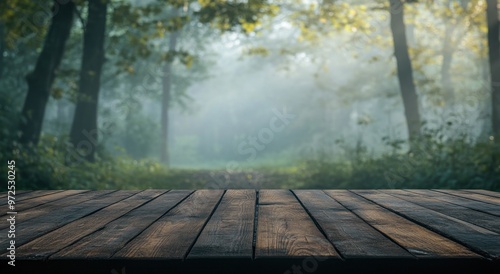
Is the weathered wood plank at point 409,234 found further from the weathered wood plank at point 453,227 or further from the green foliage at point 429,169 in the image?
the green foliage at point 429,169

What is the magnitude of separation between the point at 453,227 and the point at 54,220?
1855 millimetres

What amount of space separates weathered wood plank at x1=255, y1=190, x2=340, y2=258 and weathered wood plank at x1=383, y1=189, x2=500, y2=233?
0.76 metres

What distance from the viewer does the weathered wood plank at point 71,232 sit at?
5.87 ft

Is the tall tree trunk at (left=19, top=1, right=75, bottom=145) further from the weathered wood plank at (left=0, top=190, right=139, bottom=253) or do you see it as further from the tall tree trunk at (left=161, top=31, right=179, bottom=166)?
the tall tree trunk at (left=161, top=31, right=179, bottom=166)

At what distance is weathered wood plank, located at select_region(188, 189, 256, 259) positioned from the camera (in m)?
1.75

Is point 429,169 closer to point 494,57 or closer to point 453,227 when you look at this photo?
point 494,57

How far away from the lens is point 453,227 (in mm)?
2252

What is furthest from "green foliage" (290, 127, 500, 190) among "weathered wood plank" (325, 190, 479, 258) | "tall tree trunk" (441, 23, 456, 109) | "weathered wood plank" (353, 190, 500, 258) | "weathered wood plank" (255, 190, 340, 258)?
"tall tree trunk" (441, 23, 456, 109)

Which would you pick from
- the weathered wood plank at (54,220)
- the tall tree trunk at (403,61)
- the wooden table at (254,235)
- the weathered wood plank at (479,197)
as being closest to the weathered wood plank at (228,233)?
the wooden table at (254,235)

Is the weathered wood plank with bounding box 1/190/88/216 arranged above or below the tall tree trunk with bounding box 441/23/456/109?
below

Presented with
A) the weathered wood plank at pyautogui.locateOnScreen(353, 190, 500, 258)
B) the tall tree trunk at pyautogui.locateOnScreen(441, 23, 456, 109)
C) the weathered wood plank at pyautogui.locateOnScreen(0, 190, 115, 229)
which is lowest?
the weathered wood plank at pyautogui.locateOnScreen(353, 190, 500, 258)

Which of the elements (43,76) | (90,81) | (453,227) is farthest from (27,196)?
(90,81)

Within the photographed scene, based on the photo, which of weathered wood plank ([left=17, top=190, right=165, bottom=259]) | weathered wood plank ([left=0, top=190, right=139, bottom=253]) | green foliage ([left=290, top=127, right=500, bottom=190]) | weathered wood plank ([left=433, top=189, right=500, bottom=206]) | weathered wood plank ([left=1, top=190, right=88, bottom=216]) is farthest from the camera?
green foliage ([left=290, top=127, right=500, bottom=190])

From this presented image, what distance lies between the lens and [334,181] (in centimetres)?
1017
